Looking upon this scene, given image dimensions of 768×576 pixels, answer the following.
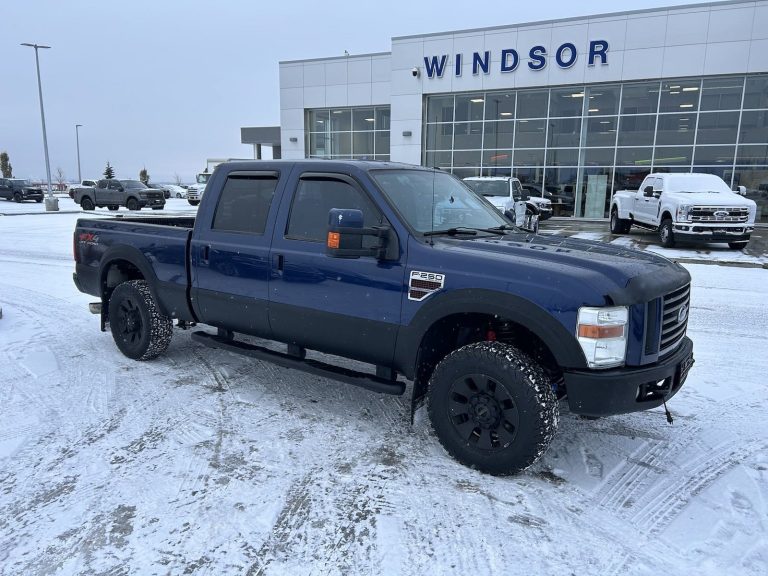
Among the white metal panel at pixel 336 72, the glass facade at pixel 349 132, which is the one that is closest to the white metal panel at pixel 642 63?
the glass facade at pixel 349 132

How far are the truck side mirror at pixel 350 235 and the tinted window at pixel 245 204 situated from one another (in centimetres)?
100

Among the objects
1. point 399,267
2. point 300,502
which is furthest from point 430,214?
point 300,502

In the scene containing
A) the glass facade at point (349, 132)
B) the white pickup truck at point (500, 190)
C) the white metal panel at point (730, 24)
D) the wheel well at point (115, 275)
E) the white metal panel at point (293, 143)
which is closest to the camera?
the wheel well at point (115, 275)

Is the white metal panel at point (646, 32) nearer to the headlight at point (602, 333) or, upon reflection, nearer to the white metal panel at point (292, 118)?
the white metal panel at point (292, 118)

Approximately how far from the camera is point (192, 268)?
4.74 meters

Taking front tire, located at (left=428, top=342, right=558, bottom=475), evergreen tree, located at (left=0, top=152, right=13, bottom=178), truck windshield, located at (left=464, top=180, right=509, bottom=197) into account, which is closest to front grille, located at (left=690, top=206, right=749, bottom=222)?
truck windshield, located at (left=464, top=180, right=509, bottom=197)

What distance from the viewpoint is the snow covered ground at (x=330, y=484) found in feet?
8.54

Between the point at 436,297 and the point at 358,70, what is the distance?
2911cm

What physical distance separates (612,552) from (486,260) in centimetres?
165

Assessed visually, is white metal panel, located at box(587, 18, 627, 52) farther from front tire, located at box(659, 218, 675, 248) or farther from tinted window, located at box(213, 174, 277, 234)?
tinted window, located at box(213, 174, 277, 234)

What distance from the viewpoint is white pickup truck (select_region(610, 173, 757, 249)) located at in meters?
13.3

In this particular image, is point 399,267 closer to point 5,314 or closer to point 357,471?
point 357,471

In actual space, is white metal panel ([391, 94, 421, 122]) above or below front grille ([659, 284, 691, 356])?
above

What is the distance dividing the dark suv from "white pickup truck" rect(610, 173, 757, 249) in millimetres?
37680
